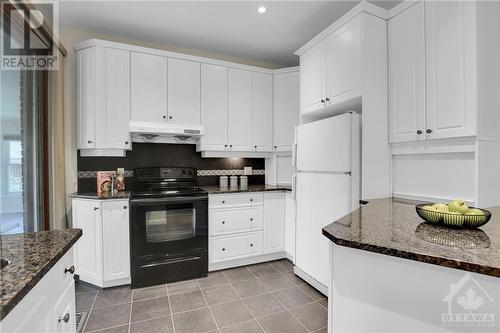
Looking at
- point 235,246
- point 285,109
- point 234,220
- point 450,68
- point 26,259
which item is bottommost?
point 235,246

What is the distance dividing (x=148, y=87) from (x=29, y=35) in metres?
1.07

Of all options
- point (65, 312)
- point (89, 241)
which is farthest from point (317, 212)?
point (89, 241)

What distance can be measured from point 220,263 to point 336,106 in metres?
2.15

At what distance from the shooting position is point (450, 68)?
1.76 metres

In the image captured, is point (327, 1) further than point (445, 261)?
Yes

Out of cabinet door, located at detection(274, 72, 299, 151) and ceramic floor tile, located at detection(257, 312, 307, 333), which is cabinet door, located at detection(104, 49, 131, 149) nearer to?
cabinet door, located at detection(274, 72, 299, 151)

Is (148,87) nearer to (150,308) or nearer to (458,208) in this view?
(150,308)

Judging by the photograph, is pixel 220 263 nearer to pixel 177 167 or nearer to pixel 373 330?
pixel 177 167

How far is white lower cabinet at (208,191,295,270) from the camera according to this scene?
9.52 feet

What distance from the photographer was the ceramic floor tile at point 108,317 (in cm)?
194

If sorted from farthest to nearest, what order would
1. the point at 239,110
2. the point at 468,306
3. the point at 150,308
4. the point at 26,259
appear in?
the point at 239,110 → the point at 150,308 → the point at 26,259 → the point at 468,306

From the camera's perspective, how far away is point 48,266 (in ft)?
2.81

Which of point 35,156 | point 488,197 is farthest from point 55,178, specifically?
point 488,197

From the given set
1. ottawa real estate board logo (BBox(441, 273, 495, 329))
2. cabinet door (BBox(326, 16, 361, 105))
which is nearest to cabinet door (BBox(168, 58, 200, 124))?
cabinet door (BBox(326, 16, 361, 105))
